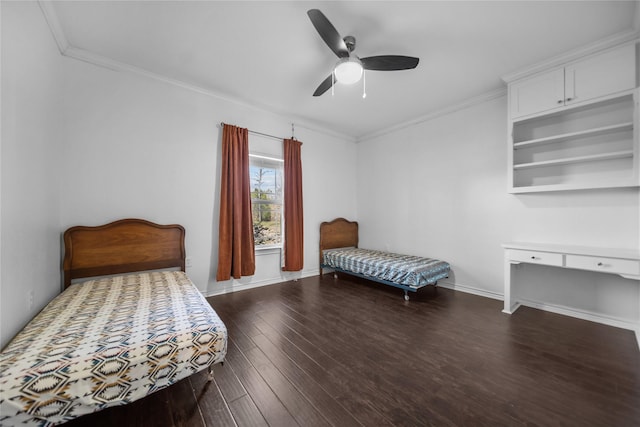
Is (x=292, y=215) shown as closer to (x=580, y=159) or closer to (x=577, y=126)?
(x=580, y=159)

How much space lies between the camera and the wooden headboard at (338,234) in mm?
4316

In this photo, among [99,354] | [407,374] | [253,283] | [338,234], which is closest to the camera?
[99,354]

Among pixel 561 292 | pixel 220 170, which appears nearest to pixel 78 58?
pixel 220 170

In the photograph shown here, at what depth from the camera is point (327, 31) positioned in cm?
178

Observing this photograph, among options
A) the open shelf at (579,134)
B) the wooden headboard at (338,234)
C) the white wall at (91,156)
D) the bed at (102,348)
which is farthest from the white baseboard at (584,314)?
the bed at (102,348)

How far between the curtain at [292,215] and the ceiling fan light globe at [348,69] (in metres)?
1.83

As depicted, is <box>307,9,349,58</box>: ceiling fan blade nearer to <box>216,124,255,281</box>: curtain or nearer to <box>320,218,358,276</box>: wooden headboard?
<box>216,124,255,281</box>: curtain

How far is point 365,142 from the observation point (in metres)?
4.79

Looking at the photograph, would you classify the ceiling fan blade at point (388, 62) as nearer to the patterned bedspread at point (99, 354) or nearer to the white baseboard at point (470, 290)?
the patterned bedspread at point (99, 354)

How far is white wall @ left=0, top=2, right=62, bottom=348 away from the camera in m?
1.38

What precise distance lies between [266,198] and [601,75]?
3956 millimetres

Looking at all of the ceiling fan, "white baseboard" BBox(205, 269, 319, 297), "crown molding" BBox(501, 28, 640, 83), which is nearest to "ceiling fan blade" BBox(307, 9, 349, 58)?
the ceiling fan

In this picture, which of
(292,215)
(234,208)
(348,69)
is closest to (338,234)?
(292,215)

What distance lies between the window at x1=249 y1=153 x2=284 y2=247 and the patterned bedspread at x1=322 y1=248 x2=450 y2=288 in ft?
3.38
